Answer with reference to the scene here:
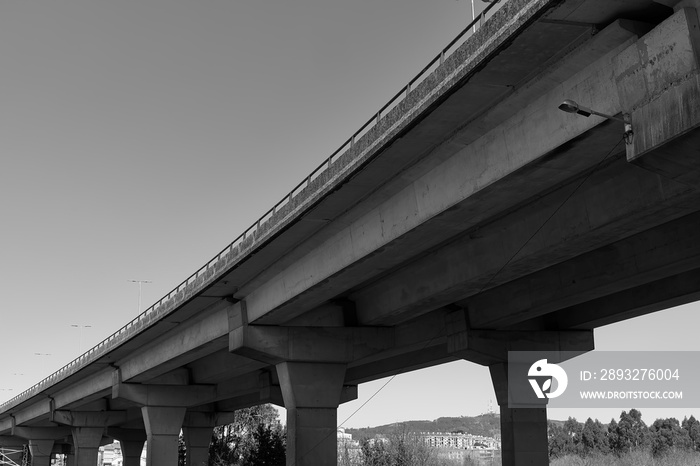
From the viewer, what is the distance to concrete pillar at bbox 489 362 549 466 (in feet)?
94.1

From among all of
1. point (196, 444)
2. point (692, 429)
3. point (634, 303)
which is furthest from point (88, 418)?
point (692, 429)

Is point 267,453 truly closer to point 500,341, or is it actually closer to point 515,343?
point 515,343

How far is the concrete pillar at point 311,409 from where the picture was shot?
28844 mm

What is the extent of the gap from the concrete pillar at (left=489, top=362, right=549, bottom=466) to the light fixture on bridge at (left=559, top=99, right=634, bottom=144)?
726 inches

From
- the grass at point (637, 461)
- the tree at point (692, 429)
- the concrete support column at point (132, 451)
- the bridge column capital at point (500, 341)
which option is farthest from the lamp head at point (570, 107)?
the tree at point (692, 429)

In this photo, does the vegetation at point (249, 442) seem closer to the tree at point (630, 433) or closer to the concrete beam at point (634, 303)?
the concrete beam at point (634, 303)

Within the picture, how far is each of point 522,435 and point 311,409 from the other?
731cm

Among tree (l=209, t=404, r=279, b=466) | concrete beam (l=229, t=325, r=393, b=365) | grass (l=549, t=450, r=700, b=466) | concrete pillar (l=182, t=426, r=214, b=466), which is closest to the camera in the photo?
concrete beam (l=229, t=325, r=393, b=365)

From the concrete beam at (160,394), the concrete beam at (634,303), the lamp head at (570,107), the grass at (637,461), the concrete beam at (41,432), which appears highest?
the lamp head at (570,107)

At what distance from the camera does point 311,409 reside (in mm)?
29594

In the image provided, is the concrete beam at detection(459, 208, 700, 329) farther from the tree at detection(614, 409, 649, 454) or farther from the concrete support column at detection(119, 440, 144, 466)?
the tree at detection(614, 409, 649, 454)

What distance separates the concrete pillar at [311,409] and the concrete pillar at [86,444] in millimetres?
42659

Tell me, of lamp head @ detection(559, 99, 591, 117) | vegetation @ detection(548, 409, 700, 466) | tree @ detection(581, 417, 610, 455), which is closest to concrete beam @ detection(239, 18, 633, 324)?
lamp head @ detection(559, 99, 591, 117)

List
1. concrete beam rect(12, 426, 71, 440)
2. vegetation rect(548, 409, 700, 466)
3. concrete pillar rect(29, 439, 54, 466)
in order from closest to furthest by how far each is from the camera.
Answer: concrete beam rect(12, 426, 71, 440), concrete pillar rect(29, 439, 54, 466), vegetation rect(548, 409, 700, 466)
